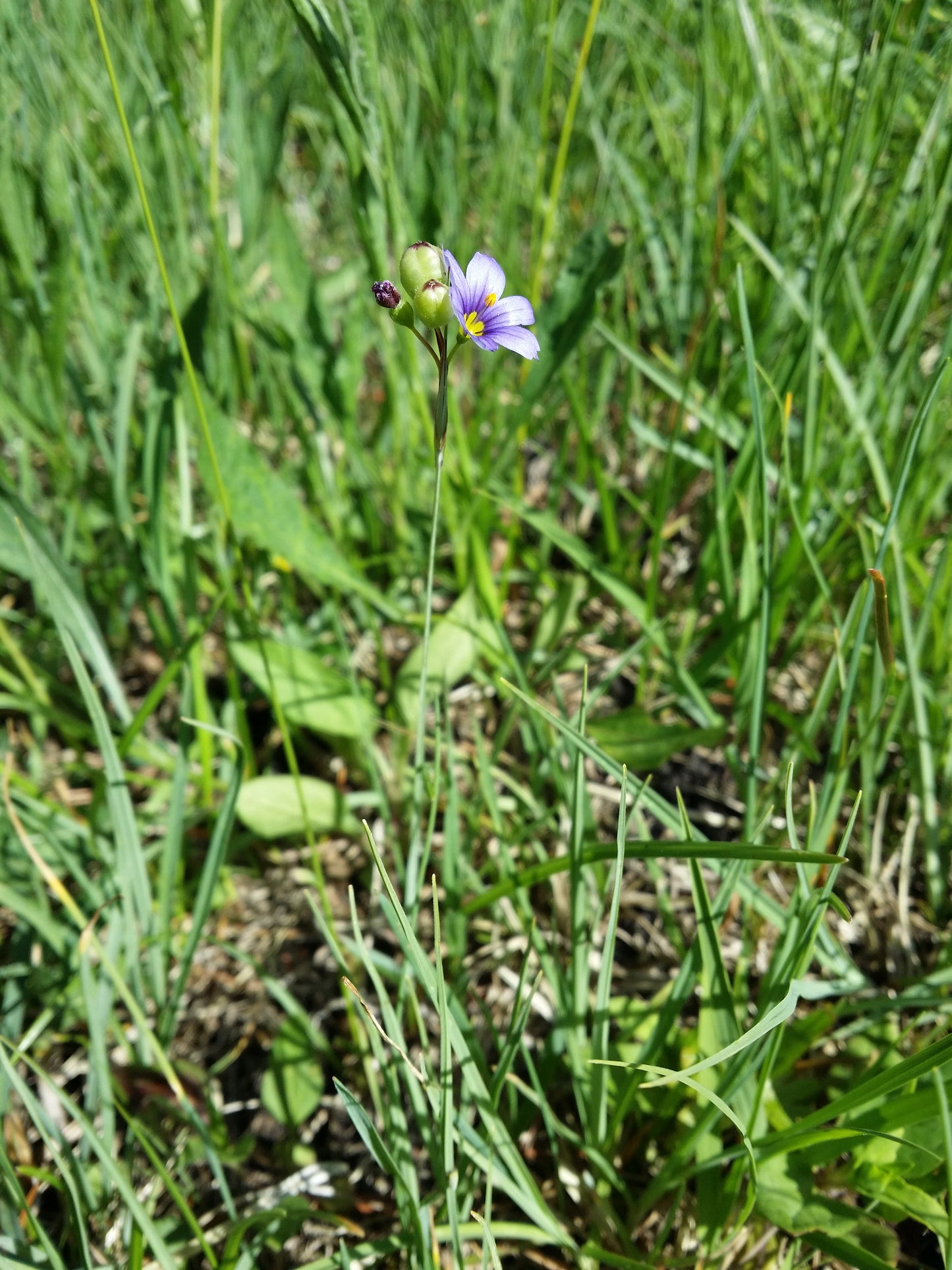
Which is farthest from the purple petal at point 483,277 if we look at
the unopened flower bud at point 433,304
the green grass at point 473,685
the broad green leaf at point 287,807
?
the broad green leaf at point 287,807

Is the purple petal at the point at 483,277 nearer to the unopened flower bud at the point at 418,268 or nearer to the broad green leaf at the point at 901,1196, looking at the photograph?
the unopened flower bud at the point at 418,268

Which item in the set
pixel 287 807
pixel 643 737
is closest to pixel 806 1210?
pixel 643 737

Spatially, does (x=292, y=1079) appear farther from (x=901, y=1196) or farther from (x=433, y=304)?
(x=433, y=304)

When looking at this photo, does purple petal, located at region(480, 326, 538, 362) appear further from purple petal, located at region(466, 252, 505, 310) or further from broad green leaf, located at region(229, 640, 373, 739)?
broad green leaf, located at region(229, 640, 373, 739)

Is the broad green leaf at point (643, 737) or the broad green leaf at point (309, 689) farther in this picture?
the broad green leaf at point (309, 689)

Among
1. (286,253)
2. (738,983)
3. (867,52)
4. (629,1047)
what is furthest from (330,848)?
(867,52)

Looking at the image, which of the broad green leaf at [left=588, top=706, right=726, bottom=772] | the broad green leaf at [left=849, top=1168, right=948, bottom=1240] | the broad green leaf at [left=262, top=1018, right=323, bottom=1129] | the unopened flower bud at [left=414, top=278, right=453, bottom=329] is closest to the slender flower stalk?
the unopened flower bud at [left=414, top=278, right=453, bottom=329]

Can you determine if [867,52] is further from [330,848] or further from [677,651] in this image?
[330,848]
